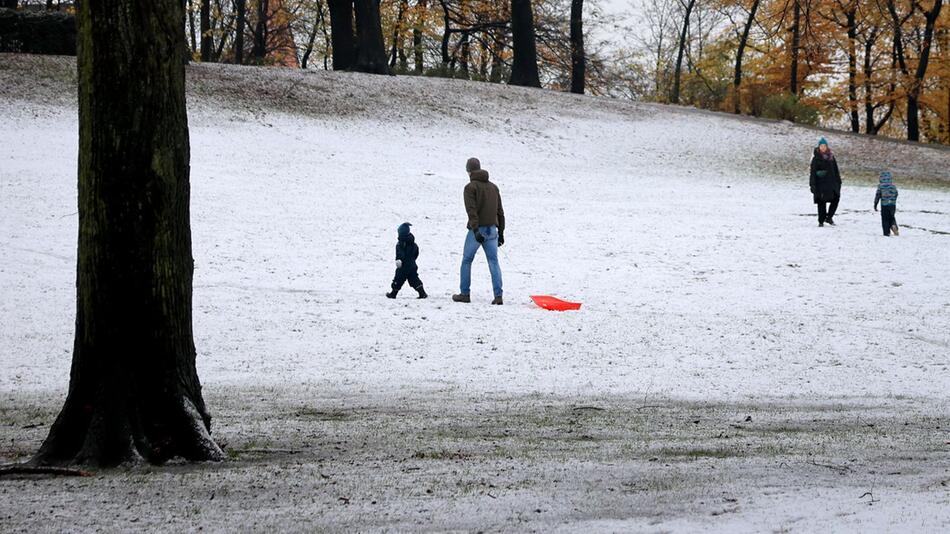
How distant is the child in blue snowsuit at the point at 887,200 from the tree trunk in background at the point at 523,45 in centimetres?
2030

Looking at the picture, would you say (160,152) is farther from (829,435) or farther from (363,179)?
(363,179)

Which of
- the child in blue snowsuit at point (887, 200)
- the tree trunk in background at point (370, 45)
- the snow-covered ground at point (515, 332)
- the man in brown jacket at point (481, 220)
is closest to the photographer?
the snow-covered ground at point (515, 332)

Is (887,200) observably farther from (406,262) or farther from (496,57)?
(496,57)

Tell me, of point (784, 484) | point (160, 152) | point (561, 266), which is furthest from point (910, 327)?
point (160, 152)

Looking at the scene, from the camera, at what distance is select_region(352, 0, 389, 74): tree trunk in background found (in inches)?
1383

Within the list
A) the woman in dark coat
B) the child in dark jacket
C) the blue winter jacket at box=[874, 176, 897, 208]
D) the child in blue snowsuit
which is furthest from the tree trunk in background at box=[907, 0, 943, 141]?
the child in dark jacket

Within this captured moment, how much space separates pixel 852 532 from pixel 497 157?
2507cm

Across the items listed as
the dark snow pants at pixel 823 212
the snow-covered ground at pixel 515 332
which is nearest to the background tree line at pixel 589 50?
the snow-covered ground at pixel 515 332

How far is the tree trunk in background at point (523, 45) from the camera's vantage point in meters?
37.2

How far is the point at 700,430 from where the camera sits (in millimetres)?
6938

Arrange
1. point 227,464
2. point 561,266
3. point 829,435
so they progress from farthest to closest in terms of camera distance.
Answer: point 561,266
point 829,435
point 227,464

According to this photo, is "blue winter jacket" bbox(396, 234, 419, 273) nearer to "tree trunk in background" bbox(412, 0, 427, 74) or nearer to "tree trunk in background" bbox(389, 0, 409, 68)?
"tree trunk in background" bbox(412, 0, 427, 74)

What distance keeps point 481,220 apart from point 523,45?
2662 centimetres

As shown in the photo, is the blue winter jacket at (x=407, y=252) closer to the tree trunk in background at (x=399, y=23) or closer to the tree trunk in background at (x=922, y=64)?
the tree trunk in background at (x=922, y=64)
